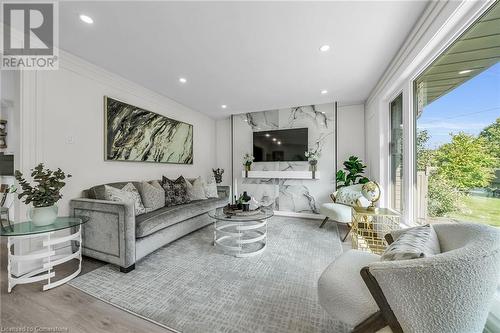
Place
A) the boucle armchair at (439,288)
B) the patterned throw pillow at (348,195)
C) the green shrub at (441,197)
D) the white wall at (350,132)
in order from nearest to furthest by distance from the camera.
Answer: the boucle armchair at (439,288)
the green shrub at (441,197)
the patterned throw pillow at (348,195)
the white wall at (350,132)

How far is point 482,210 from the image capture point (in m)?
1.42

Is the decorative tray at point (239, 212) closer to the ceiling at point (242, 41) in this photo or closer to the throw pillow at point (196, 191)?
the throw pillow at point (196, 191)

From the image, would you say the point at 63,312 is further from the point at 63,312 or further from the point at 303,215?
the point at 303,215

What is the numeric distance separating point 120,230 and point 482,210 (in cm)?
313

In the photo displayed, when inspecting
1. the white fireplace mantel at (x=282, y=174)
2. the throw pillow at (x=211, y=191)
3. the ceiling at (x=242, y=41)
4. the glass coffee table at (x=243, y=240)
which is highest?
the ceiling at (x=242, y=41)

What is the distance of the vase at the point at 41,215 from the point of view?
1833mm

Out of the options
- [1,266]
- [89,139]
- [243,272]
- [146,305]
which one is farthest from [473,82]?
[1,266]

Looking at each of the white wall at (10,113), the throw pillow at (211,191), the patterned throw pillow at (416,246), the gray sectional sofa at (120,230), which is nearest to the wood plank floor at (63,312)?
the gray sectional sofa at (120,230)

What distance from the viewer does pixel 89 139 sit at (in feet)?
→ 8.53

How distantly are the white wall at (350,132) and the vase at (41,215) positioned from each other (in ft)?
15.0

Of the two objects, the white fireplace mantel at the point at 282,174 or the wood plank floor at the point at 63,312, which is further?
the white fireplace mantel at the point at 282,174

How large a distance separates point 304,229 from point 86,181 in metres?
3.41

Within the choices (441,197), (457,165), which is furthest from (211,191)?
(457,165)

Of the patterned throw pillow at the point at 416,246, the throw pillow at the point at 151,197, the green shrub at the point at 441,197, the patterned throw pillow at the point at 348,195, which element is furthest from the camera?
the patterned throw pillow at the point at 348,195
